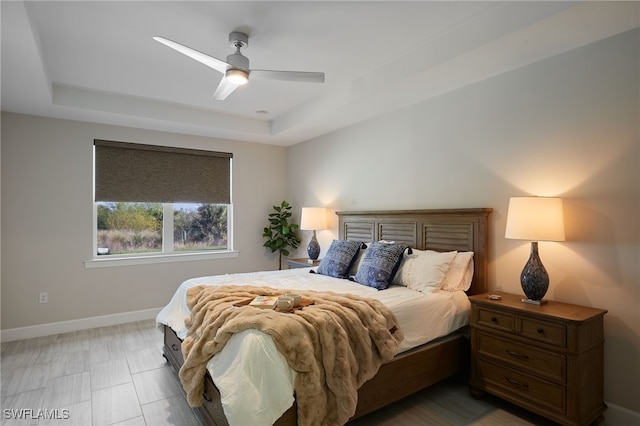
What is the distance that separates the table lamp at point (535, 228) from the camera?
7.67 ft

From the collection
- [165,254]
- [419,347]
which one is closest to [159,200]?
[165,254]

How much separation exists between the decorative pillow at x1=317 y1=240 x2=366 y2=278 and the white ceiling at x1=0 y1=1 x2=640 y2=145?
1.48m

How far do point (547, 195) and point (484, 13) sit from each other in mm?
1376

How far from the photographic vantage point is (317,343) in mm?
1929

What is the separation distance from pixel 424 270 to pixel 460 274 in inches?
11.8

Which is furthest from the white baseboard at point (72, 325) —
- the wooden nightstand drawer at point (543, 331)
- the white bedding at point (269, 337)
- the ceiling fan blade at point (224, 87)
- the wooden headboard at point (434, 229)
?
the wooden nightstand drawer at point (543, 331)

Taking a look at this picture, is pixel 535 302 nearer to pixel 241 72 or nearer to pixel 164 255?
pixel 241 72

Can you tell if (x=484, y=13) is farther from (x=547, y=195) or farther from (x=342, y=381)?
(x=342, y=381)

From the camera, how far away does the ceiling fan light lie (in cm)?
253

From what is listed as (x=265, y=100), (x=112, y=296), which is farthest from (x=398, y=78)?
(x=112, y=296)

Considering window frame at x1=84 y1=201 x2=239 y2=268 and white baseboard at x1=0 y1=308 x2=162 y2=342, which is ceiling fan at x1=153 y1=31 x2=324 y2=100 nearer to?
window frame at x1=84 y1=201 x2=239 y2=268

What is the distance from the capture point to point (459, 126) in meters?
3.26

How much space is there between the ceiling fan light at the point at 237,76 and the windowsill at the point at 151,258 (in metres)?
3.01

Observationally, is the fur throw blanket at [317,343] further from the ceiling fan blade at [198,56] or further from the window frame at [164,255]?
the window frame at [164,255]
